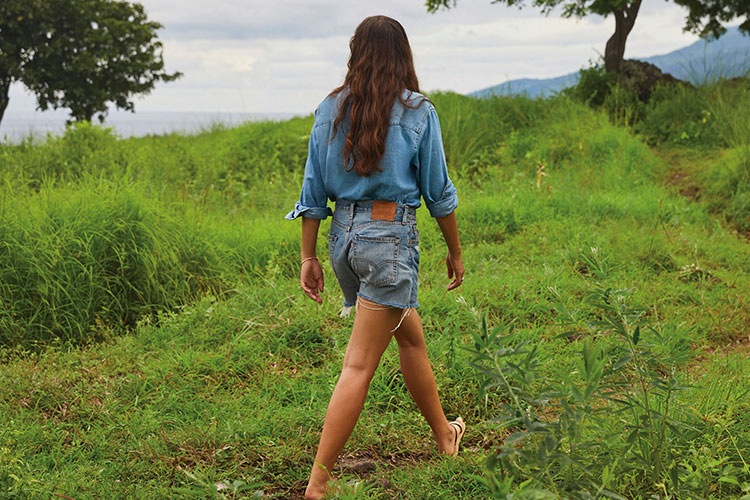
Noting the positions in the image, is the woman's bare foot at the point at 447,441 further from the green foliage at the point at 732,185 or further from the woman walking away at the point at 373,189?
the green foliage at the point at 732,185

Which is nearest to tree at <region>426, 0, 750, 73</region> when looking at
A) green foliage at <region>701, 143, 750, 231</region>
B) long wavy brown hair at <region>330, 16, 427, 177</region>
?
green foliage at <region>701, 143, 750, 231</region>

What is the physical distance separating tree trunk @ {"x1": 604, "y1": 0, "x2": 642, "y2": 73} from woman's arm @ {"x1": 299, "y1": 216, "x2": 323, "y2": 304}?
34.6 feet

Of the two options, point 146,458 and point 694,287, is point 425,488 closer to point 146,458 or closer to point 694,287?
point 146,458

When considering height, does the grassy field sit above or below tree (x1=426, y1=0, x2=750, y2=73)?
below

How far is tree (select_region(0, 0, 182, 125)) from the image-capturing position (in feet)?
68.3

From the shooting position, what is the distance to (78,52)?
2236 centimetres

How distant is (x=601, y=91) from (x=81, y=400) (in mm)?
10577

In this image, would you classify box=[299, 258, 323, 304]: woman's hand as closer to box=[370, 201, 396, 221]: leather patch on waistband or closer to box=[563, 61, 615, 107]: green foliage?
box=[370, 201, 396, 221]: leather patch on waistband

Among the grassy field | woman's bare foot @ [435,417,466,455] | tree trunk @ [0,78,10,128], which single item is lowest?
woman's bare foot @ [435,417,466,455]

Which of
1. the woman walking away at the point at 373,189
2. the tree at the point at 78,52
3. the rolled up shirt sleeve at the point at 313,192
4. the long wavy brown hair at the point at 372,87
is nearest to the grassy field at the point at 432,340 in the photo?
the woman walking away at the point at 373,189

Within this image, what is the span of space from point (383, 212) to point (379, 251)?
170 millimetres

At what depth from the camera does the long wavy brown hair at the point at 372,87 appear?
265 cm

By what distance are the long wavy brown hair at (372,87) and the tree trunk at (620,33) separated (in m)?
10.4

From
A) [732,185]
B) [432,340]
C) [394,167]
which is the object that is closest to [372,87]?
[394,167]
